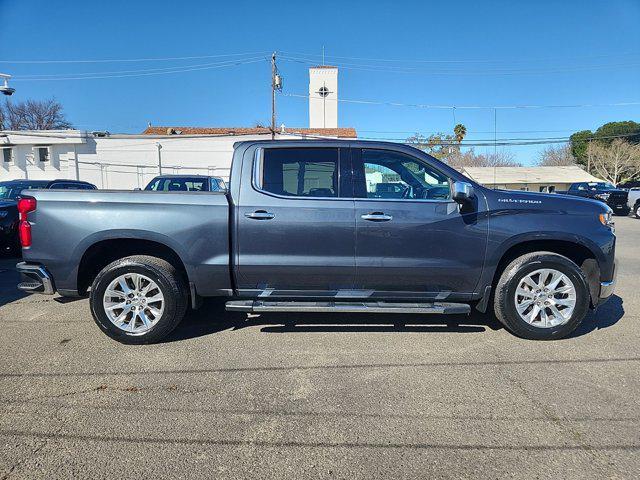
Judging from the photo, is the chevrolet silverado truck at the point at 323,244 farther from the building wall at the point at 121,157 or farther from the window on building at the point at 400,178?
A: the building wall at the point at 121,157

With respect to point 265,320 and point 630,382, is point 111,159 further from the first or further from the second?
point 630,382

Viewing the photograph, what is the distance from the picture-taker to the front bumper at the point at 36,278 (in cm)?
393

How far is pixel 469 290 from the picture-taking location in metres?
4.02

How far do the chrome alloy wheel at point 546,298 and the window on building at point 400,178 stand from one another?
1.18 metres

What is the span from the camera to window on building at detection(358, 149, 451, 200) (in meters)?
4.01

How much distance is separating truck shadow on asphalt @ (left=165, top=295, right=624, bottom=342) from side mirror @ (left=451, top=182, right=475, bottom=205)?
1.41 metres

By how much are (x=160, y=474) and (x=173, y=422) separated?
492mm

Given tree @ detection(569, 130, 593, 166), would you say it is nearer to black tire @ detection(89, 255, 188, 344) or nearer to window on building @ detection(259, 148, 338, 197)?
window on building @ detection(259, 148, 338, 197)

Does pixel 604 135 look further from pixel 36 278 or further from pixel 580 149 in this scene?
pixel 36 278

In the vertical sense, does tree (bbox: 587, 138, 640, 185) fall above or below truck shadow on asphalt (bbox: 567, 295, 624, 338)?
above

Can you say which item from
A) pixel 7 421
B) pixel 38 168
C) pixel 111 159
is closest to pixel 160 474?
pixel 7 421

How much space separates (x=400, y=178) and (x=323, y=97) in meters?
43.4

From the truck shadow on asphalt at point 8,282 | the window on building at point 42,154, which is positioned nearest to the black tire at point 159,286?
the truck shadow on asphalt at point 8,282

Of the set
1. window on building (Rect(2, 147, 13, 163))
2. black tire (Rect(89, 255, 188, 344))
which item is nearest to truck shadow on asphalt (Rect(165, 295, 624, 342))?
black tire (Rect(89, 255, 188, 344))
